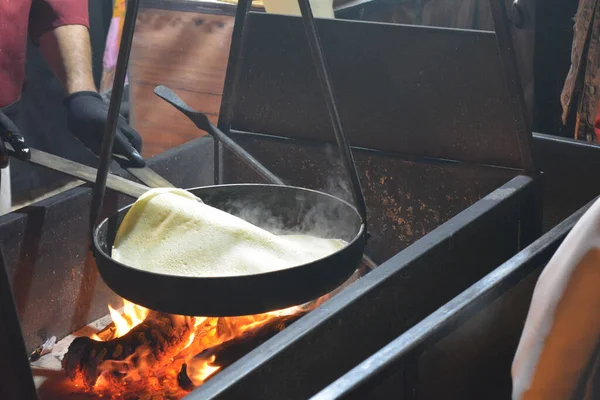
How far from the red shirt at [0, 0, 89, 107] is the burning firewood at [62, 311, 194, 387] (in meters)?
1.26

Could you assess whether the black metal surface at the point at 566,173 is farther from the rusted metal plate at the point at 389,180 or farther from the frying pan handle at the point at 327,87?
the frying pan handle at the point at 327,87

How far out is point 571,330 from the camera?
3.47 feet

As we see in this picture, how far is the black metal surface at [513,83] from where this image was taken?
2014 mm

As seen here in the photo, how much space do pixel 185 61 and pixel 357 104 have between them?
183cm

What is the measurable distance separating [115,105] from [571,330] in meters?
1.09

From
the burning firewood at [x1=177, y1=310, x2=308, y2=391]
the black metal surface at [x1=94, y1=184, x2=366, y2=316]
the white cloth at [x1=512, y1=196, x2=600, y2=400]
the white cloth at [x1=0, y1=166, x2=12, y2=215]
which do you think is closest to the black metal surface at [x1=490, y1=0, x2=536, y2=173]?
the black metal surface at [x1=94, y1=184, x2=366, y2=316]

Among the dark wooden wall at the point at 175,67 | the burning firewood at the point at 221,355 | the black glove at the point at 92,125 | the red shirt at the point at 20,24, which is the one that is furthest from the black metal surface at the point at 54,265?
the dark wooden wall at the point at 175,67

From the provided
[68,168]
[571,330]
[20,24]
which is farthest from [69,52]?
[571,330]

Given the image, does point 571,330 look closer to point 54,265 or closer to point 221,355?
point 221,355

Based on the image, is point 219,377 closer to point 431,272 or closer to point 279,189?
point 431,272

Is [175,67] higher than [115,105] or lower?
lower

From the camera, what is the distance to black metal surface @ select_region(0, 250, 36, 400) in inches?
39.2

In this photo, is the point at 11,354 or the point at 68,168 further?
the point at 68,168

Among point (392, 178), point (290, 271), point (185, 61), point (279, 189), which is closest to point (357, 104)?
point (392, 178)
